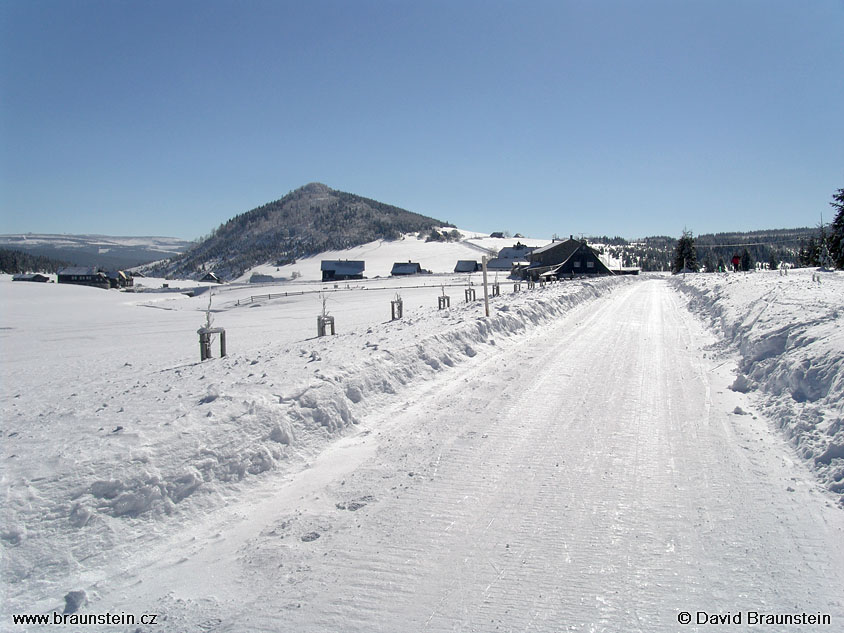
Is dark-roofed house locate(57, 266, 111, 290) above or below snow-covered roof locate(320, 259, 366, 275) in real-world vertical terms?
below

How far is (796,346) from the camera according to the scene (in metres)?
8.20

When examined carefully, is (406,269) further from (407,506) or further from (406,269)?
(407,506)

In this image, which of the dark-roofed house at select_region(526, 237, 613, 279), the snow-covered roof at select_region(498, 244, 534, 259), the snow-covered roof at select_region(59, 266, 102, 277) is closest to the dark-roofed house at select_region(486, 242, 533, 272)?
the snow-covered roof at select_region(498, 244, 534, 259)

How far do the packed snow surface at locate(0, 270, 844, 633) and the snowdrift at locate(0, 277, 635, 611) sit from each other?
0.03 metres

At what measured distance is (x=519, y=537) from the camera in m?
3.94

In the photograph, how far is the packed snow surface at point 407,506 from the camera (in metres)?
3.28

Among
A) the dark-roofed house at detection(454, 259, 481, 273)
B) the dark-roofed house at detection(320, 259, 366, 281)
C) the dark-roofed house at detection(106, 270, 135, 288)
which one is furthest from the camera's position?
the dark-roofed house at detection(454, 259, 481, 273)

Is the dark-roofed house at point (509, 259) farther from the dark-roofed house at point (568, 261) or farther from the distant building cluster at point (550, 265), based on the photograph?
the dark-roofed house at point (568, 261)

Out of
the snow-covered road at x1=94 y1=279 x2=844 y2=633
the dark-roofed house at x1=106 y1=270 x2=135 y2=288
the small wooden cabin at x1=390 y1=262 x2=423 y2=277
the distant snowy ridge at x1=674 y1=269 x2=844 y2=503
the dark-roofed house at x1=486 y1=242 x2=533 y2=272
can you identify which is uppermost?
the dark-roofed house at x1=486 y1=242 x2=533 y2=272

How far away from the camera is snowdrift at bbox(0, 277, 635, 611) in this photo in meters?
3.96

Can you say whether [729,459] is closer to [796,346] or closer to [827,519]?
[827,519]

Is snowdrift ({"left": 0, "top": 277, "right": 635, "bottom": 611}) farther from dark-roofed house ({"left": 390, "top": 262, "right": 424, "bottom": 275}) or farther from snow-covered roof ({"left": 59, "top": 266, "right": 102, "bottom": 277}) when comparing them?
snow-covered roof ({"left": 59, "top": 266, "right": 102, "bottom": 277})

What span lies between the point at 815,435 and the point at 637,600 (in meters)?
3.95

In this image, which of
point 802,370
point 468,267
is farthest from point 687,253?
point 802,370
